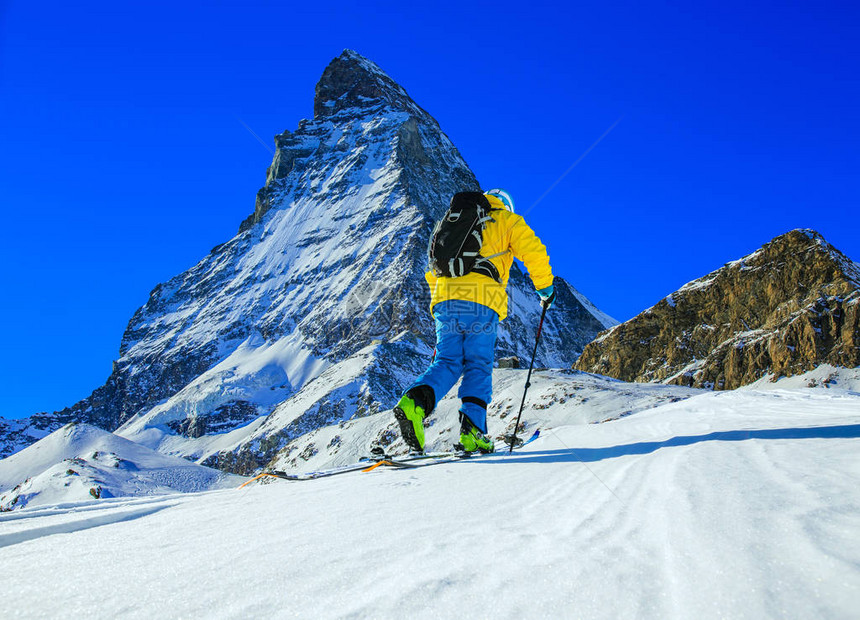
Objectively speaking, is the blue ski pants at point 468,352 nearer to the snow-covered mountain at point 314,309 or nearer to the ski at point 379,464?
the ski at point 379,464

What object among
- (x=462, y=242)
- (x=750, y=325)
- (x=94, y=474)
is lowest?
(x=94, y=474)

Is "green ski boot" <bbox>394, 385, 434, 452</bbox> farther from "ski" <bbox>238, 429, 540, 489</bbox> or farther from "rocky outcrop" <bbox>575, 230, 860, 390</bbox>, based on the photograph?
"rocky outcrop" <bbox>575, 230, 860, 390</bbox>

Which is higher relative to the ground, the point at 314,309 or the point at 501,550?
the point at 314,309

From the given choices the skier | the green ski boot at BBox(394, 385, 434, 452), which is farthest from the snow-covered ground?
the skier

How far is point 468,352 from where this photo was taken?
13.0 ft

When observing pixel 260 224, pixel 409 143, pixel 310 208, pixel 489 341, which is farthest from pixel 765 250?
pixel 260 224

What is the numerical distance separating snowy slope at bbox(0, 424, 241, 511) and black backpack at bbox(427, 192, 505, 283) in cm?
661

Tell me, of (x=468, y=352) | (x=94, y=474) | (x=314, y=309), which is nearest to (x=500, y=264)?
(x=468, y=352)

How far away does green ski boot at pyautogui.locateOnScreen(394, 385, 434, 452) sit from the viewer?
3646 millimetres

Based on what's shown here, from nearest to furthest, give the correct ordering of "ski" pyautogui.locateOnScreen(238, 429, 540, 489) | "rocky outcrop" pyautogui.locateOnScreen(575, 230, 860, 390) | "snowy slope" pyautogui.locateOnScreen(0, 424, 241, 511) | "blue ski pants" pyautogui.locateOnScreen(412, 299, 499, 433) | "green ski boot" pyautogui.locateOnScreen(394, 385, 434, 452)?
"ski" pyautogui.locateOnScreen(238, 429, 540, 489), "green ski boot" pyautogui.locateOnScreen(394, 385, 434, 452), "blue ski pants" pyautogui.locateOnScreen(412, 299, 499, 433), "snowy slope" pyautogui.locateOnScreen(0, 424, 241, 511), "rocky outcrop" pyautogui.locateOnScreen(575, 230, 860, 390)

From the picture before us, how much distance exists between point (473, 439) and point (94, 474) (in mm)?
12220

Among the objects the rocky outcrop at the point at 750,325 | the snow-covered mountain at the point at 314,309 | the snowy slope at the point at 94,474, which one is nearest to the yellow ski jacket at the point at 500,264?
the snowy slope at the point at 94,474

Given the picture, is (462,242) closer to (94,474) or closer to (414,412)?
(414,412)

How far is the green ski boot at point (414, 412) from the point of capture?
3646mm
